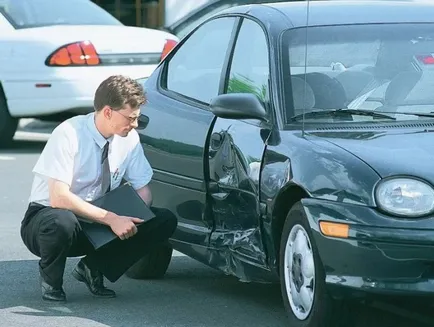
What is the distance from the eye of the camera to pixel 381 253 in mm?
5344

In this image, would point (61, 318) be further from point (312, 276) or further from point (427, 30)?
point (427, 30)

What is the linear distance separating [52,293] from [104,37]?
6675 mm

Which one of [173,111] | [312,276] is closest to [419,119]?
[312,276]

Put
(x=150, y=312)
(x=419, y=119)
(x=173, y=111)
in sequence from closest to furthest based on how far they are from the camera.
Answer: (x=419, y=119), (x=150, y=312), (x=173, y=111)

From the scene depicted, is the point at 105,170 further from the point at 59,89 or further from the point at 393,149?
the point at 59,89

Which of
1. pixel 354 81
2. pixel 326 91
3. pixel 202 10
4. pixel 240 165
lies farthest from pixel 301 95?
pixel 202 10

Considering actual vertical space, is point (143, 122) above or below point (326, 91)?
below

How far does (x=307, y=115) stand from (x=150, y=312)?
123 centimetres

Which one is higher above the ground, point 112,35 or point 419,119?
point 419,119

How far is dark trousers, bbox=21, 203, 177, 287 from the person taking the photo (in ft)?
21.8

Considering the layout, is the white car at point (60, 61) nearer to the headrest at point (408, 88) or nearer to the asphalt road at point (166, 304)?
the asphalt road at point (166, 304)

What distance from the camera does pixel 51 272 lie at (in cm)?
679

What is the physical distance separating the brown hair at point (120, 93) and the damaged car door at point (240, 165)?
0.40 meters

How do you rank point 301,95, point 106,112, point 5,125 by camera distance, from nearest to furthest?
point 301,95, point 106,112, point 5,125
